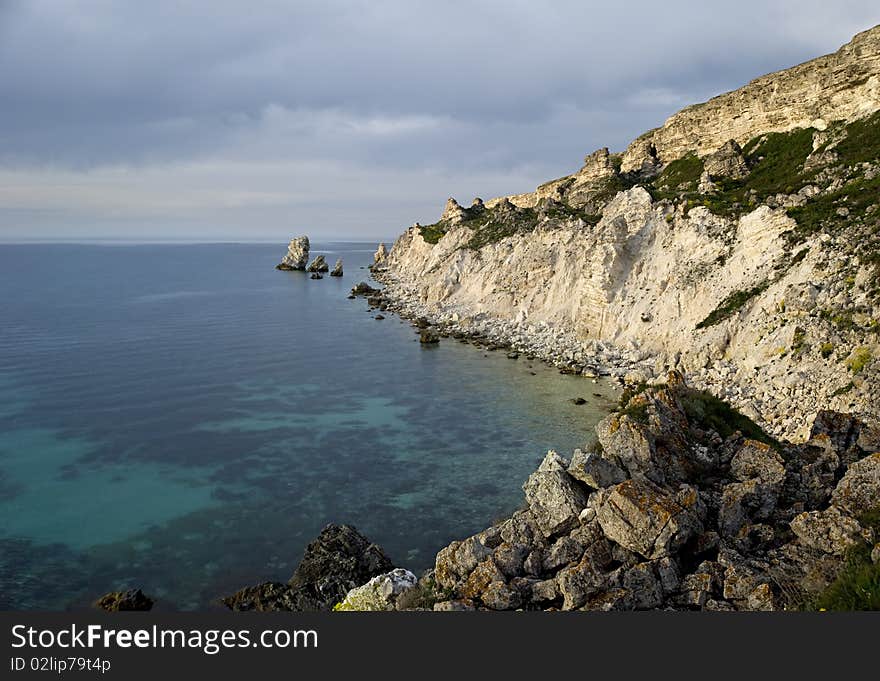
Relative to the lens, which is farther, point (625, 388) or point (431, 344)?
point (431, 344)

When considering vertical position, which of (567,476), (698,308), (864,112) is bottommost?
(567,476)

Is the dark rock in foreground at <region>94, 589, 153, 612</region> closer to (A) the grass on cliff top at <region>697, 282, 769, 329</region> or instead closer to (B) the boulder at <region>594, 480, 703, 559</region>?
(B) the boulder at <region>594, 480, 703, 559</region>

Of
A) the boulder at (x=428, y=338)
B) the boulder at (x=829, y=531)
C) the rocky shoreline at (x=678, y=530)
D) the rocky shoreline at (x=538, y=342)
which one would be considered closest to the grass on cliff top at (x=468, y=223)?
the rocky shoreline at (x=538, y=342)

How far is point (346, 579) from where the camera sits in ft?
58.4

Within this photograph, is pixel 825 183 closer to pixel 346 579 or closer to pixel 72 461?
pixel 346 579

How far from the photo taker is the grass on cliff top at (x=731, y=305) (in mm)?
39156

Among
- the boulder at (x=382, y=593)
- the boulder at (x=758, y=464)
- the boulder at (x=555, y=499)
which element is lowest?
the boulder at (x=382, y=593)

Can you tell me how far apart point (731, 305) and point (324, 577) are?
35.2m


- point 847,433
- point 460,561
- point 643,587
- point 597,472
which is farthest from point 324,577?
point 847,433

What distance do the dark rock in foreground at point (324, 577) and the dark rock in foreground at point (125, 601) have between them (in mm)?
2482

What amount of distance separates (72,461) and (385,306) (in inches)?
2241

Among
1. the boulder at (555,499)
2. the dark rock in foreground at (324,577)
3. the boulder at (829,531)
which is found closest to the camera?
the boulder at (829,531)

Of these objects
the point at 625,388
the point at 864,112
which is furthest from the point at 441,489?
the point at 864,112

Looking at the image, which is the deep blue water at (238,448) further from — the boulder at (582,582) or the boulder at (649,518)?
the boulder at (649,518)
